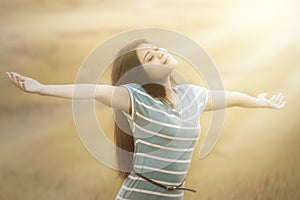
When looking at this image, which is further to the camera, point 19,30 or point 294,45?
point 294,45

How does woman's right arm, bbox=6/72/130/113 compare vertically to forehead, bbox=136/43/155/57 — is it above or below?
below

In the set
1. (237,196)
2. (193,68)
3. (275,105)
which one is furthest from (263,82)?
(237,196)

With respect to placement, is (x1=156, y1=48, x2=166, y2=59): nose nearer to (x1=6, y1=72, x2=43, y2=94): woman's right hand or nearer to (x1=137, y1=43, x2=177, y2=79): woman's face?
(x1=137, y1=43, x2=177, y2=79): woman's face

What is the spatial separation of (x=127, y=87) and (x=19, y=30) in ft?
Result: 1.54

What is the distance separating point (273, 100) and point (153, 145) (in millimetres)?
693

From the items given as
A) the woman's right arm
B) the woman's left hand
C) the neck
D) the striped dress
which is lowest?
the striped dress

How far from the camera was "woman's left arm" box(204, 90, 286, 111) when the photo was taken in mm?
2305

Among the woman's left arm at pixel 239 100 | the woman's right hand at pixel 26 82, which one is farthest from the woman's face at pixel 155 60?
the woman's right hand at pixel 26 82

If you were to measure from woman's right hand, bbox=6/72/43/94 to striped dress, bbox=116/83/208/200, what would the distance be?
340 millimetres

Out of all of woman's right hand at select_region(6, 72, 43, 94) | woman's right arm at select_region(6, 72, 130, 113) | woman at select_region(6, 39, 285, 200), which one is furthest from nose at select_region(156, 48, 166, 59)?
woman's right hand at select_region(6, 72, 43, 94)

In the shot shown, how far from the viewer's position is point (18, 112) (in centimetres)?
204

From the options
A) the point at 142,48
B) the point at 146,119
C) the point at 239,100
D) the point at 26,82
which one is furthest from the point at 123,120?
the point at 239,100

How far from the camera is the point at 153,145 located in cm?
210

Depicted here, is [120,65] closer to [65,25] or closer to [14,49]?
[65,25]
